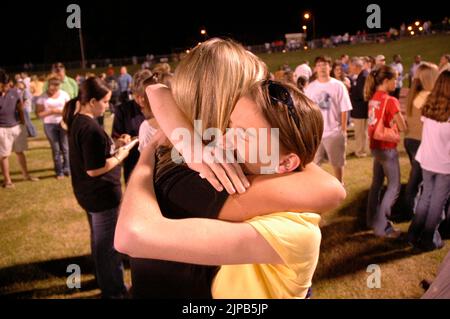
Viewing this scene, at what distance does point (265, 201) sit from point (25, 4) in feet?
202

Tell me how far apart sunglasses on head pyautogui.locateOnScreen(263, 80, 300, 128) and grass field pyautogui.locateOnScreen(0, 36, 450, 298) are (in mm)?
2916

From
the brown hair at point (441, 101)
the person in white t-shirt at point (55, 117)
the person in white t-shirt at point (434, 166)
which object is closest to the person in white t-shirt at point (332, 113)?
the person in white t-shirt at point (434, 166)

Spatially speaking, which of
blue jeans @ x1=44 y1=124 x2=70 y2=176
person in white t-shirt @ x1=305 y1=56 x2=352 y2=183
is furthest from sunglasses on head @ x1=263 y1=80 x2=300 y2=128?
blue jeans @ x1=44 y1=124 x2=70 y2=176

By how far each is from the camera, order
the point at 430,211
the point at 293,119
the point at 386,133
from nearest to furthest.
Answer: the point at 293,119 < the point at 430,211 < the point at 386,133

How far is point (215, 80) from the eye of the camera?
1282mm

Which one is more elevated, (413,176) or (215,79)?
(215,79)

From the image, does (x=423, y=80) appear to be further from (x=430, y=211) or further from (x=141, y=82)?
(x=141, y=82)

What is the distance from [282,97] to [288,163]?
0.22 metres

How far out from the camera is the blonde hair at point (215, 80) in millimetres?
1285

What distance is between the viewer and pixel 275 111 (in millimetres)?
1176

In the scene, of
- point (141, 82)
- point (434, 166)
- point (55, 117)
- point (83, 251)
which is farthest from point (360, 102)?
point (55, 117)

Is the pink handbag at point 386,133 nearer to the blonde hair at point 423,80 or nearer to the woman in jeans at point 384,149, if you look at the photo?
the woman in jeans at point 384,149
